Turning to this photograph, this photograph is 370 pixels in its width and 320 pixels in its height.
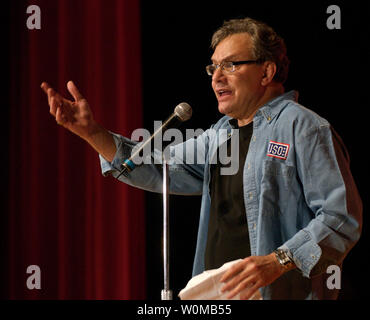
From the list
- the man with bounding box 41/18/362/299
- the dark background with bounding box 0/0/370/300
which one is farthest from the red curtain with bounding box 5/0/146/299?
the man with bounding box 41/18/362/299

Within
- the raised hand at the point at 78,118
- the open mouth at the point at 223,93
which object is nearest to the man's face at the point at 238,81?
the open mouth at the point at 223,93

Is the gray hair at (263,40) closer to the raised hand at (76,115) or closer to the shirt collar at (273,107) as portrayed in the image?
the shirt collar at (273,107)

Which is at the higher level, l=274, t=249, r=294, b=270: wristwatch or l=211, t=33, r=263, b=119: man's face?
l=211, t=33, r=263, b=119: man's face

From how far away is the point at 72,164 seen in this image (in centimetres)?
266

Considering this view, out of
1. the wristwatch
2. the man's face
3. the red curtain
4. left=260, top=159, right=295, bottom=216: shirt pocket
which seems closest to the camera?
the wristwatch

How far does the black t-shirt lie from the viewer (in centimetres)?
165

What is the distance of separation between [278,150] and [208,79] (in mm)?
1228

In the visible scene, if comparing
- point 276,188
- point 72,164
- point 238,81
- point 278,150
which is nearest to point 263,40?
point 238,81

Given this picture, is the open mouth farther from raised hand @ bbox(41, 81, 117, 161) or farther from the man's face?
raised hand @ bbox(41, 81, 117, 161)

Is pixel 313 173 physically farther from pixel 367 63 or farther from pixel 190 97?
pixel 190 97

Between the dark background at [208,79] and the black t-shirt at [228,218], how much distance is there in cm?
77

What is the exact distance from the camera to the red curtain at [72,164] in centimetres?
257

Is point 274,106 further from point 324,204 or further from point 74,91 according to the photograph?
point 74,91
